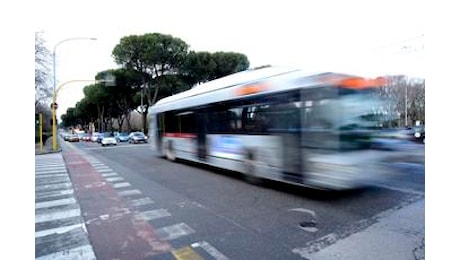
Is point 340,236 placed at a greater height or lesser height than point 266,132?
lesser

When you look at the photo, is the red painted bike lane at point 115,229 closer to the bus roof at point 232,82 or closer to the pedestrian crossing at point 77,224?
the pedestrian crossing at point 77,224

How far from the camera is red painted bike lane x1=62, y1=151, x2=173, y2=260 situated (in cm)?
418

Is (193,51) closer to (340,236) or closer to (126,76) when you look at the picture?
(126,76)

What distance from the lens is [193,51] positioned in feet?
127

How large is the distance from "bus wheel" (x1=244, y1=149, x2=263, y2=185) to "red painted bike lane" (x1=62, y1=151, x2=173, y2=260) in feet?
10.7

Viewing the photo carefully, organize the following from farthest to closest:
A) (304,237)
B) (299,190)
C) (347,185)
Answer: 1. (299,190)
2. (347,185)
3. (304,237)

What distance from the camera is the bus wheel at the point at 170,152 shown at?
553 inches

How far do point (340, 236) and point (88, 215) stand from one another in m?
4.48

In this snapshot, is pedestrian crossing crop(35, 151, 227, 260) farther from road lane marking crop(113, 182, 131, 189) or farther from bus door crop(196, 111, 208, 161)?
bus door crop(196, 111, 208, 161)

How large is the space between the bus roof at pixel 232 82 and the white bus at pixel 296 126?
0.09ft

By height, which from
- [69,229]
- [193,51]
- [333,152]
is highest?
[193,51]

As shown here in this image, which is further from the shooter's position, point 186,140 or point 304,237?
point 186,140
